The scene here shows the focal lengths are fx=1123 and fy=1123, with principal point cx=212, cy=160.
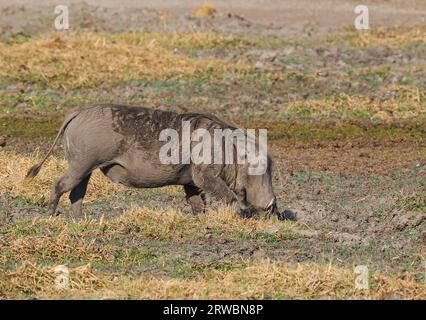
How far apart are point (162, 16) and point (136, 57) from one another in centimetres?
459

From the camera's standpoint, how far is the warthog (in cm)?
951

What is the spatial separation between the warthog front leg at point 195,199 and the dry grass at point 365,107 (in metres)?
5.75

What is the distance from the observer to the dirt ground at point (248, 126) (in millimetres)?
8141

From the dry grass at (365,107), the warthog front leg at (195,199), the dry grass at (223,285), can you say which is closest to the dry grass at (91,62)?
the dry grass at (365,107)

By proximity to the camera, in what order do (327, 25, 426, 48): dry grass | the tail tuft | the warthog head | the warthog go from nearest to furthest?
the warthog, the warthog head, the tail tuft, (327, 25, 426, 48): dry grass

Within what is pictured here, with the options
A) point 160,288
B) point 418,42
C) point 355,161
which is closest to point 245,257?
point 160,288

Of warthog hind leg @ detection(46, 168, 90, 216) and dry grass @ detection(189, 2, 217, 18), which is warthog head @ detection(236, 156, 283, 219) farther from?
dry grass @ detection(189, 2, 217, 18)

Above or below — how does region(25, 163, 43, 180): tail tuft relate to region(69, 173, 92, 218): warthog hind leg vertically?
above

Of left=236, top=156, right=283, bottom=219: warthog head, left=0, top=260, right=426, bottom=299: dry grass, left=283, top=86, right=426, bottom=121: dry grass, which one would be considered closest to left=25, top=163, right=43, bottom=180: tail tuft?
left=236, top=156, right=283, bottom=219: warthog head

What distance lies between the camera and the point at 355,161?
12.9 m

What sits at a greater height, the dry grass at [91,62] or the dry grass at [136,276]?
the dry grass at [136,276]

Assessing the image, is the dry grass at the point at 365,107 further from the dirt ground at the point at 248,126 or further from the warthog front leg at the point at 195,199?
the warthog front leg at the point at 195,199

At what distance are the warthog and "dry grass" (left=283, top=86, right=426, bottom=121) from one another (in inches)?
230
